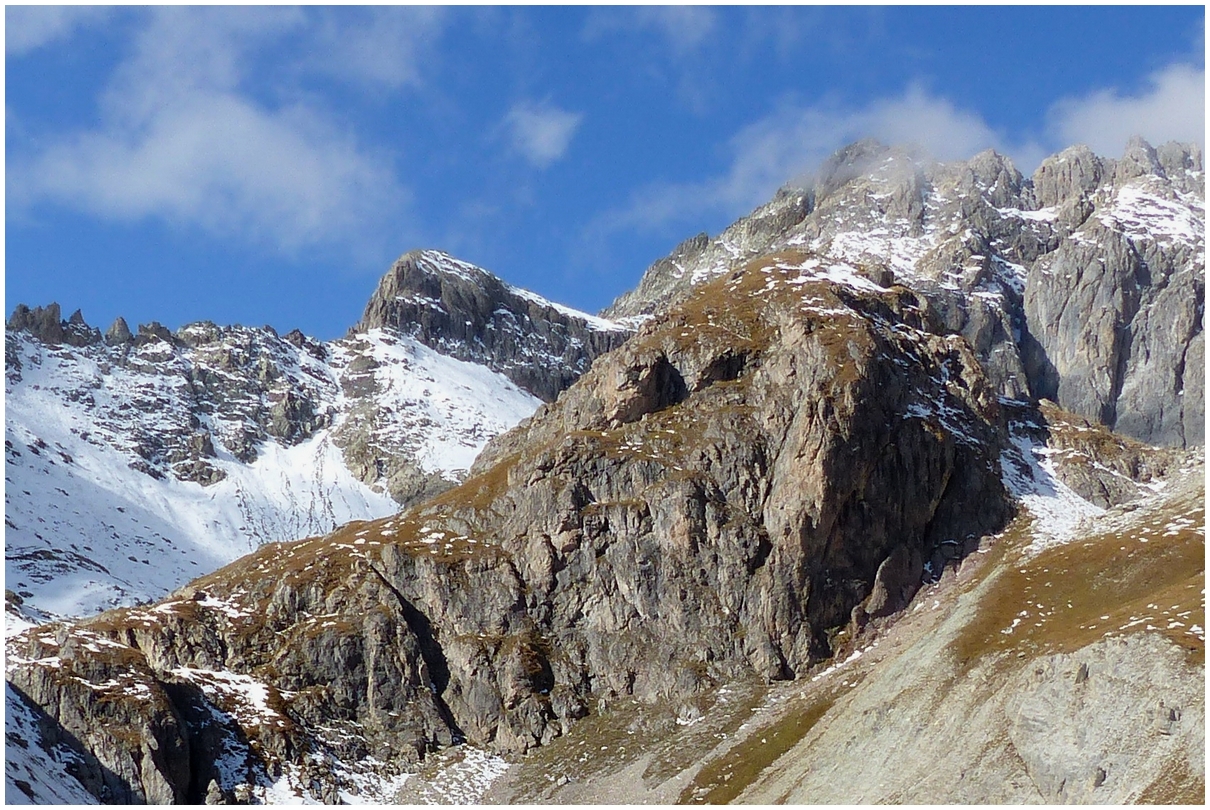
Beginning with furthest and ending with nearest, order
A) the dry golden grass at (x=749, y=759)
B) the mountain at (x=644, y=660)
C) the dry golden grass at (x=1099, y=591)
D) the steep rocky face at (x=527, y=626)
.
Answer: the steep rocky face at (x=527, y=626), the dry golden grass at (x=749, y=759), the mountain at (x=644, y=660), the dry golden grass at (x=1099, y=591)

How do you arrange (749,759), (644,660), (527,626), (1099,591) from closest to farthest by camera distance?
(749,759) < (1099,591) < (644,660) < (527,626)

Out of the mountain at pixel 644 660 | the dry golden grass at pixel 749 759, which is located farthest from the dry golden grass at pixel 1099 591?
the dry golden grass at pixel 749 759

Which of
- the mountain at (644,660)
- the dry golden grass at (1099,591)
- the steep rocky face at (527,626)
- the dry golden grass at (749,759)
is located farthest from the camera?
the steep rocky face at (527,626)

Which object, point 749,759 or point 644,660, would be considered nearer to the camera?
point 749,759

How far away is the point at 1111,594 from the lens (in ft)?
548

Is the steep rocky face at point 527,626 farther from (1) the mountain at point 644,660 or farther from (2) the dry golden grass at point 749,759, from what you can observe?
(2) the dry golden grass at point 749,759

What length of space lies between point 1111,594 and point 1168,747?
164ft

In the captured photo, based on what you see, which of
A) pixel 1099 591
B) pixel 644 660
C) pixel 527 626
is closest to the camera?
pixel 1099 591

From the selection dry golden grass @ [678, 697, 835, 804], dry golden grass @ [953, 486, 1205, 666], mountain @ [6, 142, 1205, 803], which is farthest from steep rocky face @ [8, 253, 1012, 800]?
dry golden grass @ [953, 486, 1205, 666]

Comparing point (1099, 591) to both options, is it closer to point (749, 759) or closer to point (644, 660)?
point (749, 759)

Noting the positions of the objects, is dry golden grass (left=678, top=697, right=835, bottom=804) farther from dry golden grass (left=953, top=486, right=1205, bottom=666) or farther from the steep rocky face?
dry golden grass (left=953, top=486, right=1205, bottom=666)

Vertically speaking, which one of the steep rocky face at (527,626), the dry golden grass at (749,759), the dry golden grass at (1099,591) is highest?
the steep rocky face at (527,626)

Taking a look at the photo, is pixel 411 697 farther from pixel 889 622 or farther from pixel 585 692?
pixel 889 622

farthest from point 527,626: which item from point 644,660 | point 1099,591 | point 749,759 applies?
point 1099,591
